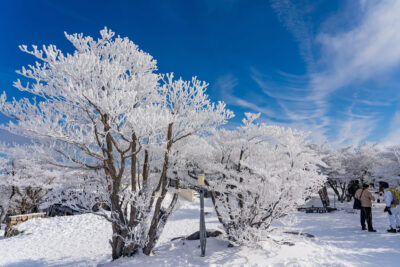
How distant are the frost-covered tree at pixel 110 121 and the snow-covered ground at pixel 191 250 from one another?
3.97ft

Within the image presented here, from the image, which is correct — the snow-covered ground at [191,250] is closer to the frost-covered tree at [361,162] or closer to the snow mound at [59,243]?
the snow mound at [59,243]

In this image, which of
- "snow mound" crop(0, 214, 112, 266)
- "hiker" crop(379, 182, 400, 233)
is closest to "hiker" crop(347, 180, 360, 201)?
"hiker" crop(379, 182, 400, 233)

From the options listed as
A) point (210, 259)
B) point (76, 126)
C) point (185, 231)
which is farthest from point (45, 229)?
point (210, 259)

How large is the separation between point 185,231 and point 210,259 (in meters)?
5.85

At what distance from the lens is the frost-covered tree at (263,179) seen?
495cm

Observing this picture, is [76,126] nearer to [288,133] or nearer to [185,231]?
[288,133]

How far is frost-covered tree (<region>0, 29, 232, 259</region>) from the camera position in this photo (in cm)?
463

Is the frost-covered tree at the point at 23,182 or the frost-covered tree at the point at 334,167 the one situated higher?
the frost-covered tree at the point at 334,167

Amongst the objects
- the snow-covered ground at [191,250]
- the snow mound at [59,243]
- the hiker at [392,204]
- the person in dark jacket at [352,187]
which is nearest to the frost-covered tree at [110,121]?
the snow-covered ground at [191,250]

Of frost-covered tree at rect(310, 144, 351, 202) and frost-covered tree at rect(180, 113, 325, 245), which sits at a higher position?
frost-covered tree at rect(310, 144, 351, 202)

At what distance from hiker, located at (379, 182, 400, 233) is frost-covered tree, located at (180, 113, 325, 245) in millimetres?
3285

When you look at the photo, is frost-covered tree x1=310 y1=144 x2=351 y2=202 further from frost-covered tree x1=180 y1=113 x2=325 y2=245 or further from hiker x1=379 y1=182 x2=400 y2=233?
frost-covered tree x1=180 y1=113 x2=325 y2=245

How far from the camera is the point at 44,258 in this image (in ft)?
25.4

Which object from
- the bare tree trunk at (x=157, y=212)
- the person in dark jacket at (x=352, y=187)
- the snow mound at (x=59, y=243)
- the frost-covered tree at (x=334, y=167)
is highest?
the frost-covered tree at (x=334, y=167)
